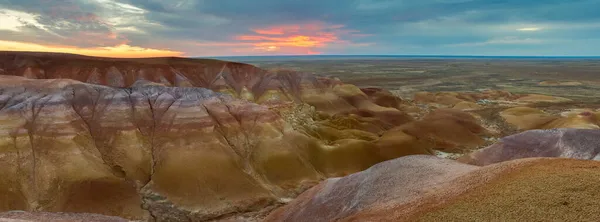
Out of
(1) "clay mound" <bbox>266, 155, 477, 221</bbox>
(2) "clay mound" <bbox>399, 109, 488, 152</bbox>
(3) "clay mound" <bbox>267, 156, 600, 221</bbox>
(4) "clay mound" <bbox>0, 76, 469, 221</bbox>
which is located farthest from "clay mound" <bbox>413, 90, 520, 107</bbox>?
(3) "clay mound" <bbox>267, 156, 600, 221</bbox>

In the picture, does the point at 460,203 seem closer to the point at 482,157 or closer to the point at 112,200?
the point at 482,157

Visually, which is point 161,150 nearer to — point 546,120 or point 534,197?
point 534,197

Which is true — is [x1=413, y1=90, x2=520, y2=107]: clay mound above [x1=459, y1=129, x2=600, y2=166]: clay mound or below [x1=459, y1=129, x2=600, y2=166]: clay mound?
below

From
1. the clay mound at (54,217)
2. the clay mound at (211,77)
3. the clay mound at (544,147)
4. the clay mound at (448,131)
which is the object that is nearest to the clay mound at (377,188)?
the clay mound at (54,217)

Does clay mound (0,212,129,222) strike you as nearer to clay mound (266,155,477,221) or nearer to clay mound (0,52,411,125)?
clay mound (266,155,477,221)

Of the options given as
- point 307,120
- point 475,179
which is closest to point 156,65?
point 307,120

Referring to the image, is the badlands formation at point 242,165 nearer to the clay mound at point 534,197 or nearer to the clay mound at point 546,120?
the clay mound at point 534,197
